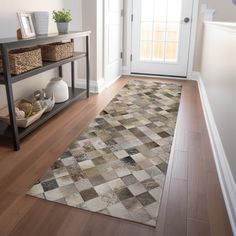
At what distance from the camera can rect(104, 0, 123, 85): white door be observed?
342 centimetres

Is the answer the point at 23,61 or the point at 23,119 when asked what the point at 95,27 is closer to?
the point at 23,61

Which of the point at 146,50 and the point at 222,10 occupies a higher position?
the point at 222,10

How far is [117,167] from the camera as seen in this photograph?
1.70 metres

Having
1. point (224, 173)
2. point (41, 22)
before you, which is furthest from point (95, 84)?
point (224, 173)

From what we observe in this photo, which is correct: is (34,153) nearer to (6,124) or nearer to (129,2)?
(6,124)

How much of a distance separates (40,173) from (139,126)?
3.42 ft

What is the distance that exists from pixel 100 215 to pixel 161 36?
3.38m

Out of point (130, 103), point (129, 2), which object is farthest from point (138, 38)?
point (130, 103)

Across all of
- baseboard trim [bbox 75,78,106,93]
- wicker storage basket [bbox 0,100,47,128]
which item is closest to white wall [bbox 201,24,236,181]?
wicker storage basket [bbox 0,100,47,128]

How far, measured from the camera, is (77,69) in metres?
3.33

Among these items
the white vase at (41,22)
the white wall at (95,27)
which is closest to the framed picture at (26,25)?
the white vase at (41,22)

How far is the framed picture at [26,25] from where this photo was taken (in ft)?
6.46

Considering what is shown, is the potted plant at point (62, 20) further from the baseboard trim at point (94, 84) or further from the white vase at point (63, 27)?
the baseboard trim at point (94, 84)

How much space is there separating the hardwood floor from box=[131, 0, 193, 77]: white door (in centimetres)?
210
